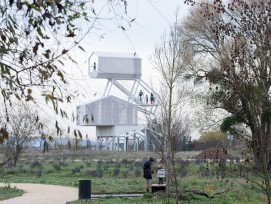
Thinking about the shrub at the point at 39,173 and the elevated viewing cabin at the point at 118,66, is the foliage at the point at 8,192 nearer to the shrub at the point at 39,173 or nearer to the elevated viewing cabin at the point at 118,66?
the shrub at the point at 39,173

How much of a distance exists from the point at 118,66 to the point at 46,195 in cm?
3985

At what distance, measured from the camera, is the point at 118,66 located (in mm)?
61531

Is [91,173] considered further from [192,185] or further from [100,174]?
[192,185]

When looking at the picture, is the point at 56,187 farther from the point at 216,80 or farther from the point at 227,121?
the point at 216,80

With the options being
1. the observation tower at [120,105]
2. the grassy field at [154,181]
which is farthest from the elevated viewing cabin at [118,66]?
the grassy field at [154,181]

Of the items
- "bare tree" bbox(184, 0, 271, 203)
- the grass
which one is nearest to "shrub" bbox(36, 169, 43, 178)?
the grass

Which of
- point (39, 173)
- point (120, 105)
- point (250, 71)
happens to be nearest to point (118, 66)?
point (120, 105)

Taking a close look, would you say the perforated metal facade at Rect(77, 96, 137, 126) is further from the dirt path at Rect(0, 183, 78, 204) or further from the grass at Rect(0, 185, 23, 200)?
the grass at Rect(0, 185, 23, 200)

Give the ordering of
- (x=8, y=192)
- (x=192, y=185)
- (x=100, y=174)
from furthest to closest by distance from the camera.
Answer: (x=100, y=174) → (x=8, y=192) → (x=192, y=185)

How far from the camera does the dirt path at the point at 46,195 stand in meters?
20.4

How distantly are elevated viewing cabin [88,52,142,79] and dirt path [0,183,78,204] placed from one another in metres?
33.9

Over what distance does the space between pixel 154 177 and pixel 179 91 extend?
7749mm

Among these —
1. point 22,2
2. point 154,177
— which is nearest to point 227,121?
point 154,177

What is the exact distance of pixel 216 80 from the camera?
9844 mm
